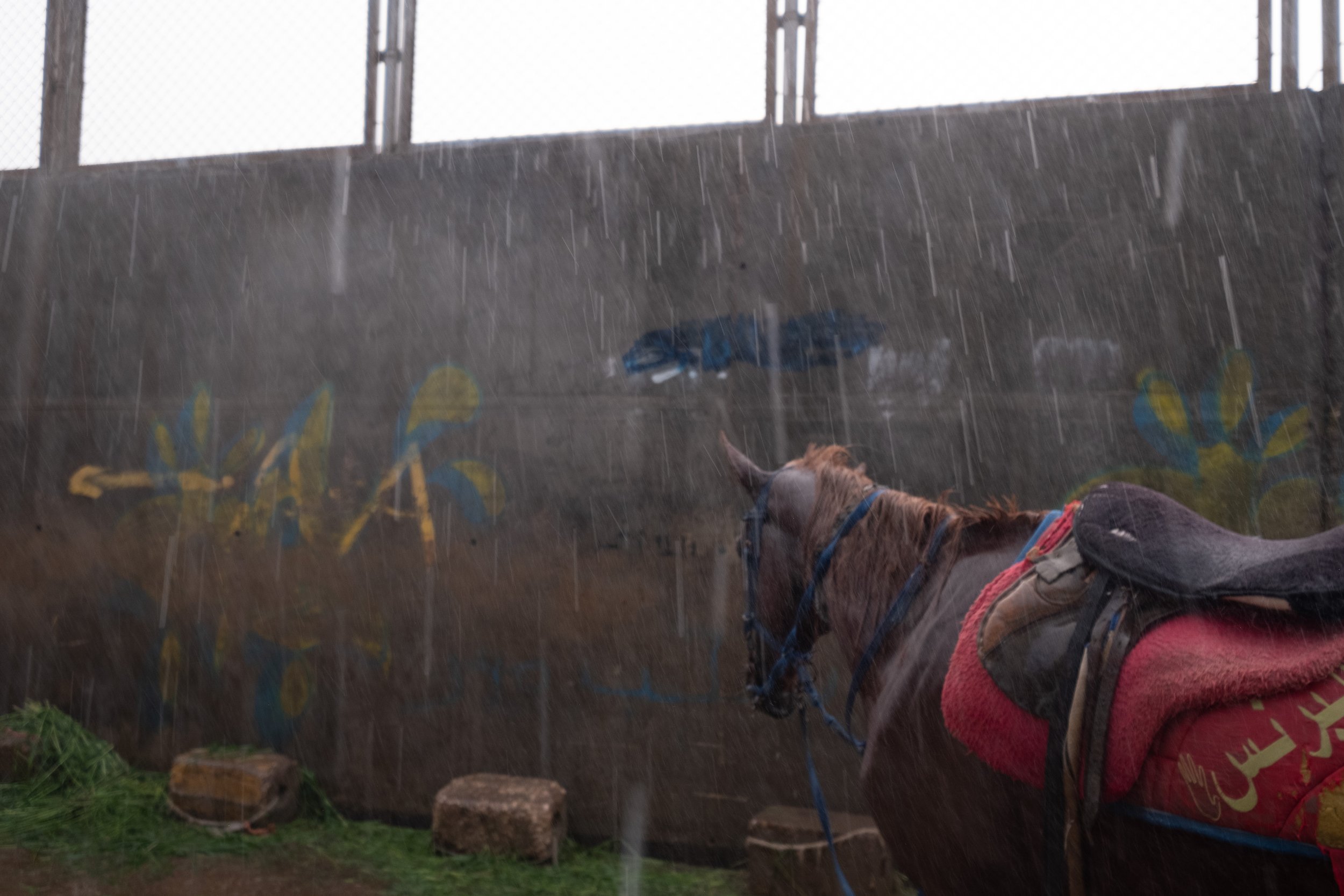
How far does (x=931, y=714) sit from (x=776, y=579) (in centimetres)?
84

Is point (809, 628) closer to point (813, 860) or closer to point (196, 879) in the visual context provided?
point (813, 860)

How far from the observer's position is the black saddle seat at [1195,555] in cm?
175

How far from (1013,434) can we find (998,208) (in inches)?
47.7

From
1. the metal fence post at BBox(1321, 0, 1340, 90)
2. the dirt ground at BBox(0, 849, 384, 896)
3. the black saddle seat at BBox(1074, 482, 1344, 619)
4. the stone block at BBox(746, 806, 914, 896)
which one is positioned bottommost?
the dirt ground at BBox(0, 849, 384, 896)

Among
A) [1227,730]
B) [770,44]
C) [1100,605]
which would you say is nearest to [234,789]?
[1100,605]

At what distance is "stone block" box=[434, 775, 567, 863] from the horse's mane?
244 centimetres

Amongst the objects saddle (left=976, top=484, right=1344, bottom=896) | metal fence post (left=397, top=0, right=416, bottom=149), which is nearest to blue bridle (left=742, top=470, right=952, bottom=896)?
saddle (left=976, top=484, right=1344, bottom=896)

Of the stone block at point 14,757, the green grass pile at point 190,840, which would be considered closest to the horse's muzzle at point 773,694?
the green grass pile at point 190,840

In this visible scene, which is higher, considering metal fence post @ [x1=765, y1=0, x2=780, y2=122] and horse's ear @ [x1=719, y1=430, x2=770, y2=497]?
metal fence post @ [x1=765, y1=0, x2=780, y2=122]

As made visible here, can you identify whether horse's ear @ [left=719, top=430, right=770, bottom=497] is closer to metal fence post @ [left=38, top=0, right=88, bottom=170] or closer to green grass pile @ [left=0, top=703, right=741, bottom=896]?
green grass pile @ [left=0, top=703, right=741, bottom=896]

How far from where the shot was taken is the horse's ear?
3.20m

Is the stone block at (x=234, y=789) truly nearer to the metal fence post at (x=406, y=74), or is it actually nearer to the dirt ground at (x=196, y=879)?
the dirt ground at (x=196, y=879)

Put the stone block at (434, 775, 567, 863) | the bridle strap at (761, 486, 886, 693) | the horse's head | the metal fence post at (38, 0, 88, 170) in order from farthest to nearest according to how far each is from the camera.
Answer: the metal fence post at (38, 0, 88, 170) → the stone block at (434, 775, 567, 863) → the horse's head → the bridle strap at (761, 486, 886, 693)

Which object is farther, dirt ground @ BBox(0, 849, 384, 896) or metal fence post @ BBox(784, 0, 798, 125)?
metal fence post @ BBox(784, 0, 798, 125)
